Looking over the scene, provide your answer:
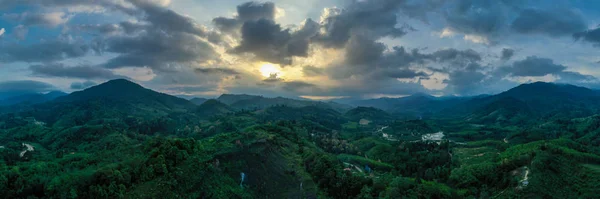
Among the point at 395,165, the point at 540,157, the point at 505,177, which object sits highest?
the point at 540,157

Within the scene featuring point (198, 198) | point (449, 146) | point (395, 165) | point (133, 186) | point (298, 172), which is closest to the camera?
point (133, 186)

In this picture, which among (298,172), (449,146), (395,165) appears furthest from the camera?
(449,146)

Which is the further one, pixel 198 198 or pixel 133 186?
pixel 198 198

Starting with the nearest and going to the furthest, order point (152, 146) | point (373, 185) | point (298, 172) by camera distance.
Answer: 1. point (373, 185)
2. point (152, 146)
3. point (298, 172)

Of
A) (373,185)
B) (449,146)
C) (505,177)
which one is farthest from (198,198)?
(449,146)

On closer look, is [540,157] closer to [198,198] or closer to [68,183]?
[198,198]

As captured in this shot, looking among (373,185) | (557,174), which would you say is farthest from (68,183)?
(557,174)

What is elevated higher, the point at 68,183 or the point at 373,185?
the point at 68,183

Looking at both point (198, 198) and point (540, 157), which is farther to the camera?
point (540, 157)

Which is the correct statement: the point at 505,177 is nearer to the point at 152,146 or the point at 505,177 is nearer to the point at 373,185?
the point at 373,185
